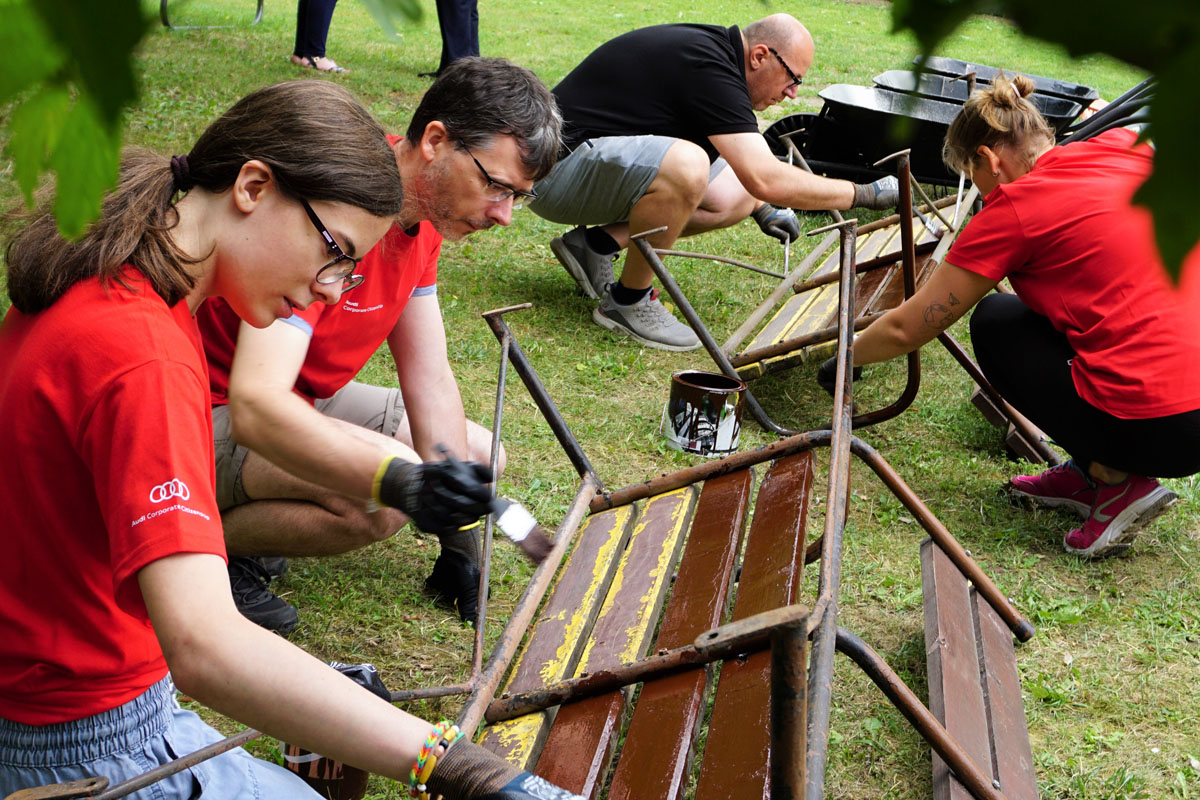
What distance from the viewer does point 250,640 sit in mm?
1211

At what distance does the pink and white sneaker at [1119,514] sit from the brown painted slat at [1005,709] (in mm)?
720

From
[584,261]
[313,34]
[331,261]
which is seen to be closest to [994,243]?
[331,261]

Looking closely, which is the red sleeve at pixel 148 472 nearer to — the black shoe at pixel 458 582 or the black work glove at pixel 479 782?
the black work glove at pixel 479 782

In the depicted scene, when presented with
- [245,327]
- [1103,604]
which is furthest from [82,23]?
[1103,604]

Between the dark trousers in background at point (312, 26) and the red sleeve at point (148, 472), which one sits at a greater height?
the red sleeve at point (148, 472)

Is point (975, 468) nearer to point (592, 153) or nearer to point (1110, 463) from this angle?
point (1110, 463)

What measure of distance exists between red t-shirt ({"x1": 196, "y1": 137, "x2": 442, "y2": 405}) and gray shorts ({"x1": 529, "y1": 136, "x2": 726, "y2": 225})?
6.02ft

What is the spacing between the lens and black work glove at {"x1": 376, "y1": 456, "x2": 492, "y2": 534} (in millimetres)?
1793

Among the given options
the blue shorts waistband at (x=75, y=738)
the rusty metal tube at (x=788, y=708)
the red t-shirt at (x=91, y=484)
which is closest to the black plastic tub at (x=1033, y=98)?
the rusty metal tube at (x=788, y=708)

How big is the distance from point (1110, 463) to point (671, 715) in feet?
6.69

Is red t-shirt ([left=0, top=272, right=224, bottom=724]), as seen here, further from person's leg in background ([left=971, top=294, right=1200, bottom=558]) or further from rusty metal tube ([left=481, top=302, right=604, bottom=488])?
person's leg in background ([left=971, top=294, right=1200, bottom=558])

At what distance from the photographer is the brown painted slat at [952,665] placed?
2.20m

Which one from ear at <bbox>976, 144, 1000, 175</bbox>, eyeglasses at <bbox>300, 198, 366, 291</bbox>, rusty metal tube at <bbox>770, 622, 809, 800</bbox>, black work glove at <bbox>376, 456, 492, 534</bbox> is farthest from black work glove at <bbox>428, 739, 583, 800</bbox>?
ear at <bbox>976, 144, 1000, 175</bbox>

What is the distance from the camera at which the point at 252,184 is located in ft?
4.95
